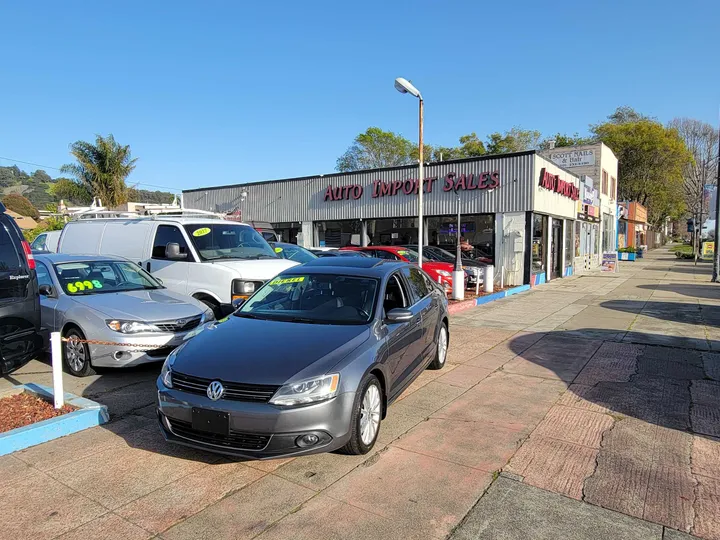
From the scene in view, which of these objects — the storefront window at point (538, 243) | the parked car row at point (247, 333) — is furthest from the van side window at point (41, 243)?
the storefront window at point (538, 243)

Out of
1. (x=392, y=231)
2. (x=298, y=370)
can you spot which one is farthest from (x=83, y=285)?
(x=392, y=231)

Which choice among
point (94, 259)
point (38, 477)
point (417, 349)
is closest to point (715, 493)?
point (417, 349)

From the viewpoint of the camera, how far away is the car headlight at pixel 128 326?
5949mm

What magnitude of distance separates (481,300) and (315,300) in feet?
33.0

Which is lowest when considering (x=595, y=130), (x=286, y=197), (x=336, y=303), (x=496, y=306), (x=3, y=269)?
(x=496, y=306)

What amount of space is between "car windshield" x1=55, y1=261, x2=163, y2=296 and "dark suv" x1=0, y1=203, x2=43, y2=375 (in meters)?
1.56

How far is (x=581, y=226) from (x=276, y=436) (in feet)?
92.9

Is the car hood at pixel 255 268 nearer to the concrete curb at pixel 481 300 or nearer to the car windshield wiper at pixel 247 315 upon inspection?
the car windshield wiper at pixel 247 315

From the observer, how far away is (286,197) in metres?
27.3

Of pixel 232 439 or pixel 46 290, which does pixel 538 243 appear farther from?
pixel 232 439

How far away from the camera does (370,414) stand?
417cm

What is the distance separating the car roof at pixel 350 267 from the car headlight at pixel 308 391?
1.74 meters

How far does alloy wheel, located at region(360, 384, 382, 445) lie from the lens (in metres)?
4.03

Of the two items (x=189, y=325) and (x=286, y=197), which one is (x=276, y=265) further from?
(x=286, y=197)
